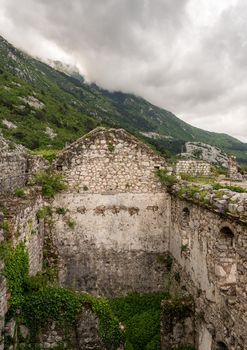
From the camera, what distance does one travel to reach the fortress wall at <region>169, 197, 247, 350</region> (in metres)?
8.63

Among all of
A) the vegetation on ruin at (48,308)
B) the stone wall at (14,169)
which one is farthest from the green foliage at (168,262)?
the stone wall at (14,169)

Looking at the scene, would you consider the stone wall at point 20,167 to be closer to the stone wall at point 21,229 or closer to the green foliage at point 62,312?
the stone wall at point 21,229

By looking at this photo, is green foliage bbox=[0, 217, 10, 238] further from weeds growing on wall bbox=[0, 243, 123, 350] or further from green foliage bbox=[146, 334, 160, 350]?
green foliage bbox=[146, 334, 160, 350]

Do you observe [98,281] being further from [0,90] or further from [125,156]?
[0,90]

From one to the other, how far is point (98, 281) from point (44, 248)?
2.87 m

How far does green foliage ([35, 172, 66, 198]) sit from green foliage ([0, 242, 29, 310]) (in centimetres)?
417

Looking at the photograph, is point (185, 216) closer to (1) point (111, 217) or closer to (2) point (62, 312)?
(1) point (111, 217)

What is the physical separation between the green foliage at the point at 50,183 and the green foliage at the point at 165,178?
14.7 feet

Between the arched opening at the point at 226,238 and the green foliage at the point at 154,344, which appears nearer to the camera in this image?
the arched opening at the point at 226,238

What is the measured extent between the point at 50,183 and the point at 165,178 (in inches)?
208

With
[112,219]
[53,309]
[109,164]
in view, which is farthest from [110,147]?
[53,309]

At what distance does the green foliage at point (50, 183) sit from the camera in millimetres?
15386

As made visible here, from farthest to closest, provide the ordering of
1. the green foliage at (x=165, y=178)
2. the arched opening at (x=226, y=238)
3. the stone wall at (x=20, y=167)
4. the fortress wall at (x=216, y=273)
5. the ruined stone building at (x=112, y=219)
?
the green foliage at (x=165, y=178) → the ruined stone building at (x=112, y=219) → the stone wall at (x=20, y=167) → the arched opening at (x=226, y=238) → the fortress wall at (x=216, y=273)

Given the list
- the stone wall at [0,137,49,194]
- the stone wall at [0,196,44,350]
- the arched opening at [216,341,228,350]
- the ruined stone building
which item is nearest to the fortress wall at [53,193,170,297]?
the ruined stone building
